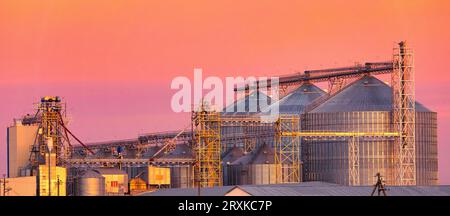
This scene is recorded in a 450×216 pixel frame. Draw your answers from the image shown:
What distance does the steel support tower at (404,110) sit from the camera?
504 feet

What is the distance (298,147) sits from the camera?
155m

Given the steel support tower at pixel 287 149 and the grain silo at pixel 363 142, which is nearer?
the steel support tower at pixel 287 149

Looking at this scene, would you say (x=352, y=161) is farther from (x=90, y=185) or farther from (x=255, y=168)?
(x=90, y=185)

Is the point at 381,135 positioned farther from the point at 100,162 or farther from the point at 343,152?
the point at 100,162

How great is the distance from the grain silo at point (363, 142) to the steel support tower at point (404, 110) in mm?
1231

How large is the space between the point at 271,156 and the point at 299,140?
4.76 metres

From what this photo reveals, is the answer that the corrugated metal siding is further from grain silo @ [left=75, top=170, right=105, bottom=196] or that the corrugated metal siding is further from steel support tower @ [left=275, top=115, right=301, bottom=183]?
grain silo @ [left=75, top=170, right=105, bottom=196]

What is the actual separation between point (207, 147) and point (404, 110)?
20.2 m

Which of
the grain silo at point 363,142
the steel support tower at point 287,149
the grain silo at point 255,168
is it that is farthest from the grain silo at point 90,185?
the grain silo at point 363,142

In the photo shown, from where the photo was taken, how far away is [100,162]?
165 metres

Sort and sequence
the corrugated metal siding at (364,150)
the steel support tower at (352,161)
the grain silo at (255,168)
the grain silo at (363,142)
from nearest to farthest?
the steel support tower at (352,161) < the corrugated metal siding at (364,150) < the grain silo at (363,142) < the grain silo at (255,168)

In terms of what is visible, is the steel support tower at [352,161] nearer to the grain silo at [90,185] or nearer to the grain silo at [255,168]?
the grain silo at [255,168]
